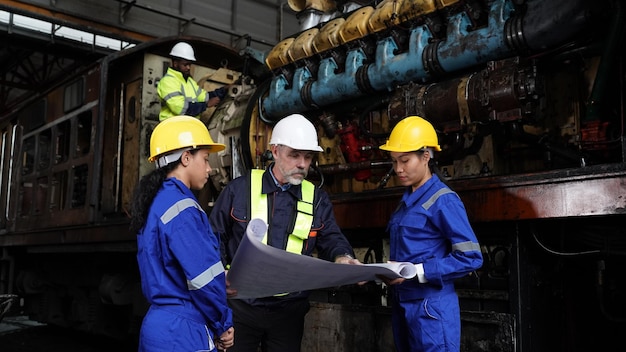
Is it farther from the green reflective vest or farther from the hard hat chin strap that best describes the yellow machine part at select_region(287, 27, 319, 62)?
the hard hat chin strap

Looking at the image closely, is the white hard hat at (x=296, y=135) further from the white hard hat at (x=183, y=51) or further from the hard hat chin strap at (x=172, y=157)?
the white hard hat at (x=183, y=51)

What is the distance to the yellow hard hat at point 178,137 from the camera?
224 centimetres

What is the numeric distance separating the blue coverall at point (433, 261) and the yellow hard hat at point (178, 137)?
0.97 m

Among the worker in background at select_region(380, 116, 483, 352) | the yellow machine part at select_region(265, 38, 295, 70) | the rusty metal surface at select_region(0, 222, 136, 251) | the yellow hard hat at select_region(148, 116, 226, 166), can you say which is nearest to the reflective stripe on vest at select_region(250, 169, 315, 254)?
the worker in background at select_region(380, 116, 483, 352)

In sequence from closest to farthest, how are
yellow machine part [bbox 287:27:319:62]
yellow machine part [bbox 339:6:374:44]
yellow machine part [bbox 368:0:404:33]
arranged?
1. yellow machine part [bbox 368:0:404:33]
2. yellow machine part [bbox 339:6:374:44]
3. yellow machine part [bbox 287:27:319:62]

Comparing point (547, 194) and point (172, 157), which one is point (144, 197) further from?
point (547, 194)

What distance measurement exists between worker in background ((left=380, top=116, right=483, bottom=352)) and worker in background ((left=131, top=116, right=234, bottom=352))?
2.44ft

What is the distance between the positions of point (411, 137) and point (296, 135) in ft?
1.85

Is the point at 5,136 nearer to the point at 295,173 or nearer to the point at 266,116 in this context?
the point at 266,116

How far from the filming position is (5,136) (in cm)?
876

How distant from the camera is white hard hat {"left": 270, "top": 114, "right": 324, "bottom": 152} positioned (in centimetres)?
276

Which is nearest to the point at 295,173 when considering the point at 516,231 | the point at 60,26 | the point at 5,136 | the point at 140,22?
the point at 516,231

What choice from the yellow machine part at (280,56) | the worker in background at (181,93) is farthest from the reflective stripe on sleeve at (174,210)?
the worker in background at (181,93)

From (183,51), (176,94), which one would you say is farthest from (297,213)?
(183,51)
